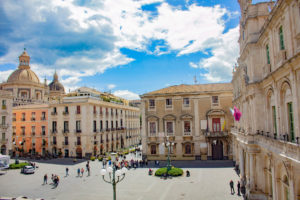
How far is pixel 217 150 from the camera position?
37125 mm

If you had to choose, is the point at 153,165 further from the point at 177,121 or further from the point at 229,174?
the point at 229,174

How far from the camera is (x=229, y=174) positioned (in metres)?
27.6

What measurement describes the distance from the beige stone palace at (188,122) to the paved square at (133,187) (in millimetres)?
7037

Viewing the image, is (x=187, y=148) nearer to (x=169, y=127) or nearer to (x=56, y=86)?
(x=169, y=127)

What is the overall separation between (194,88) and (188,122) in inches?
239

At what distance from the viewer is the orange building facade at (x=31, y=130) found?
4719 cm

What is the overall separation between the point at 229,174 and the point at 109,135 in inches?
1138

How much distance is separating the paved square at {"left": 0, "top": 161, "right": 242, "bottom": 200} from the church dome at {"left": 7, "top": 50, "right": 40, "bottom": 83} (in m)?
51.5

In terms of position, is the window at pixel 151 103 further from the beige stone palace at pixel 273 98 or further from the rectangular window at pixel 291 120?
the rectangular window at pixel 291 120

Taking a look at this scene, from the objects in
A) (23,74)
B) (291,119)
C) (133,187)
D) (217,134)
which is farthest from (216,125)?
(23,74)

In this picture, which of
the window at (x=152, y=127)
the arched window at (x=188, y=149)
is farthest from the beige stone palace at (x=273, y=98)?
the window at (x=152, y=127)

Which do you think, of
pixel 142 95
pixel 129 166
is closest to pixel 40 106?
pixel 142 95

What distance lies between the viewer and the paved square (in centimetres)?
2069

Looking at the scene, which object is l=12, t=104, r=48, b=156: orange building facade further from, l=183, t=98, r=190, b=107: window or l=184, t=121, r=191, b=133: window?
l=183, t=98, r=190, b=107: window
